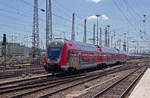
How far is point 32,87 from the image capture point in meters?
12.3

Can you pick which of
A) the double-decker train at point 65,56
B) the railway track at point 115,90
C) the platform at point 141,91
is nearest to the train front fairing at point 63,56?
the double-decker train at point 65,56

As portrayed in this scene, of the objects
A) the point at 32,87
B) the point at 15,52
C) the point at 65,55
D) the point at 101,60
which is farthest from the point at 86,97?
the point at 15,52

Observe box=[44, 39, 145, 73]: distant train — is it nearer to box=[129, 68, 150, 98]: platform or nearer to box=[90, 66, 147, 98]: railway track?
box=[90, 66, 147, 98]: railway track

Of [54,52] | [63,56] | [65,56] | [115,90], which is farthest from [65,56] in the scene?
[115,90]

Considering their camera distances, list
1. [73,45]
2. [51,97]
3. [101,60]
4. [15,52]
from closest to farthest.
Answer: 1. [51,97]
2. [73,45]
3. [101,60]
4. [15,52]

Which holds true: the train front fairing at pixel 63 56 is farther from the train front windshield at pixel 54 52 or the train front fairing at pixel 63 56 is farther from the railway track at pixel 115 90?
the railway track at pixel 115 90

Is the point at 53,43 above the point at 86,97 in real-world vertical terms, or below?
above

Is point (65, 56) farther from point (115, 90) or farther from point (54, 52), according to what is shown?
point (115, 90)

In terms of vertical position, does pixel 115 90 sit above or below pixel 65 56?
below

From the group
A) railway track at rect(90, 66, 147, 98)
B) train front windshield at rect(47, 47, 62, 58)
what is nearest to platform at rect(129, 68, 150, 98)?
railway track at rect(90, 66, 147, 98)

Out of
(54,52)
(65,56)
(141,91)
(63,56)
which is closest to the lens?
(141,91)

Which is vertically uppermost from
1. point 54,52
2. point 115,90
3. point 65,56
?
point 54,52

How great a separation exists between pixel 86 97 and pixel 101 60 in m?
19.9

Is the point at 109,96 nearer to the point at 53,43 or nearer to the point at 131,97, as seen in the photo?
the point at 131,97
